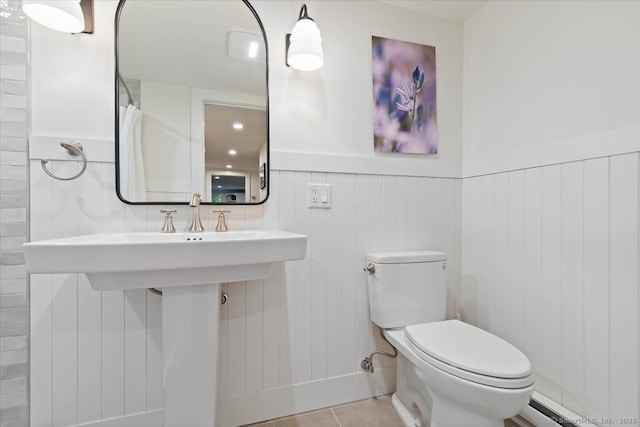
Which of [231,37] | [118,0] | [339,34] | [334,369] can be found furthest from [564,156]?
[118,0]

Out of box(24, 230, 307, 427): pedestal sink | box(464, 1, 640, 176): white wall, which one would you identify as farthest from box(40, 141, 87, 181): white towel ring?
box(464, 1, 640, 176): white wall

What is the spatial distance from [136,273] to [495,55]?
1905mm

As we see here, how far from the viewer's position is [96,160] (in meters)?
1.13

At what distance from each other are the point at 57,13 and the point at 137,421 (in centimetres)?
162

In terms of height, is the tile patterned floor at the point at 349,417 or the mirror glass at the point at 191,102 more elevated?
the mirror glass at the point at 191,102

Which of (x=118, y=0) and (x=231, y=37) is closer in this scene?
(x=118, y=0)

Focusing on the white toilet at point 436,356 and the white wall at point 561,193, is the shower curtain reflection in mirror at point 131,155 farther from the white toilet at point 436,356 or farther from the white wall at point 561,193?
the white wall at point 561,193

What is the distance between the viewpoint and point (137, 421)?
1.16 m

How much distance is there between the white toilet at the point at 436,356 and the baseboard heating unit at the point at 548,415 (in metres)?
0.30

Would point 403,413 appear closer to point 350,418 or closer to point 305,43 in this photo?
point 350,418

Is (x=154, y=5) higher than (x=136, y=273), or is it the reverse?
(x=154, y=5)

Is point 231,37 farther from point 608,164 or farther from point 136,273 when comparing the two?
point 608,164

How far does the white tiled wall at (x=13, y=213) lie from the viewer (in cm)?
103

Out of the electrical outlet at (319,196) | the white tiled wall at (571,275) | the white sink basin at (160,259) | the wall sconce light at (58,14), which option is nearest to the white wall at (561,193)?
the white tiled wall at (571,275)
